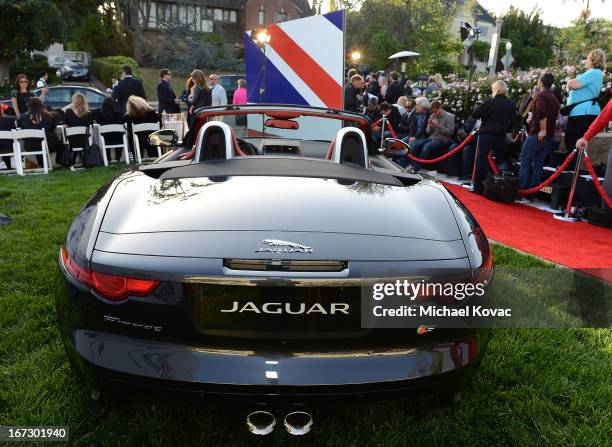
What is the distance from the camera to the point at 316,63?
22.7 feet

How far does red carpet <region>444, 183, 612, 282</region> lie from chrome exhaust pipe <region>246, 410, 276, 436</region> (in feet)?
12.5

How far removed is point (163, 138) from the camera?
4.22 m

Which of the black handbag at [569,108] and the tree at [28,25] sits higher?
the tree at [28,25]

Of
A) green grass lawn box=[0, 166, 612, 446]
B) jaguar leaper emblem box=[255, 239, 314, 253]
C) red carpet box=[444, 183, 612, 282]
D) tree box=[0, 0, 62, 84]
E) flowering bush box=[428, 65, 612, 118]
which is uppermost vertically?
tree box=[0, 0, 62, 84]

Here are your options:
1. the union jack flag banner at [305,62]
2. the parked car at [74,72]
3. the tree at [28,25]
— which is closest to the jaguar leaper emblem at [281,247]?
the union jack flag banner at [305,62]

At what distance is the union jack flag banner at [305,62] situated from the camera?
666 cm

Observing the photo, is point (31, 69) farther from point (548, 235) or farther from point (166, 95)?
point (548, 235)

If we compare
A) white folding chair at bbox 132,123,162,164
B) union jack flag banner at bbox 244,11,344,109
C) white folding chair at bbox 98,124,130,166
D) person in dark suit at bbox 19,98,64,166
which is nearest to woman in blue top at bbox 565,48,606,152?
union jack flag banner at bbox 244,11,344,109

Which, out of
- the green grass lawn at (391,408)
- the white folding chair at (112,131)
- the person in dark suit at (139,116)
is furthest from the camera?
the person in dark suit at (139,116)

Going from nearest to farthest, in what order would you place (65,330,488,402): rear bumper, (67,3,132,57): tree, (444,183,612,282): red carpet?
(65,330,488,402): rear bumper, (444,183,612,282): red carpet, (67,3,132,57): tree

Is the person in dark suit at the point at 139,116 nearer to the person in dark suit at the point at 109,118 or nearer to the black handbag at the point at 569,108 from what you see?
the person in dark suit at the point at 109,118

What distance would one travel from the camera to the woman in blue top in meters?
7.65

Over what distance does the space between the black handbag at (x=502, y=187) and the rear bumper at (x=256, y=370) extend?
6.50 m

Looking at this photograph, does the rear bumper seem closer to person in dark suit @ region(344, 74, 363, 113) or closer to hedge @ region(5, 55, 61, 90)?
person in dark suit @ region(344, 74, 363, 113)
